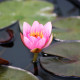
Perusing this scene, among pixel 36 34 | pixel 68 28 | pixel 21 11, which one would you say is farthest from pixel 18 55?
pixel 21 11

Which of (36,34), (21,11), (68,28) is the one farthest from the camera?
(21,11)

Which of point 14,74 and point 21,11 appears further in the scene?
point 21,11

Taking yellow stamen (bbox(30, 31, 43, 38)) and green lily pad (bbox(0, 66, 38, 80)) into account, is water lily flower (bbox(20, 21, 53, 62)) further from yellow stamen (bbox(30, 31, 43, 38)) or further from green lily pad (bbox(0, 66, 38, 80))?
green lily pad (bbox(0, 66, 38, 80))

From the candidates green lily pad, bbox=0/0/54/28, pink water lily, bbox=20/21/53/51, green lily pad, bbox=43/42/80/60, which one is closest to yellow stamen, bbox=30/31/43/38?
pink water lily, bbox=20/21/53/51

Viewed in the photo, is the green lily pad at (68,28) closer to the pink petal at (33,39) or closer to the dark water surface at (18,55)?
the dark water surface at (18,55)

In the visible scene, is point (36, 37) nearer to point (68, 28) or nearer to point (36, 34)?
point (36, 34)
